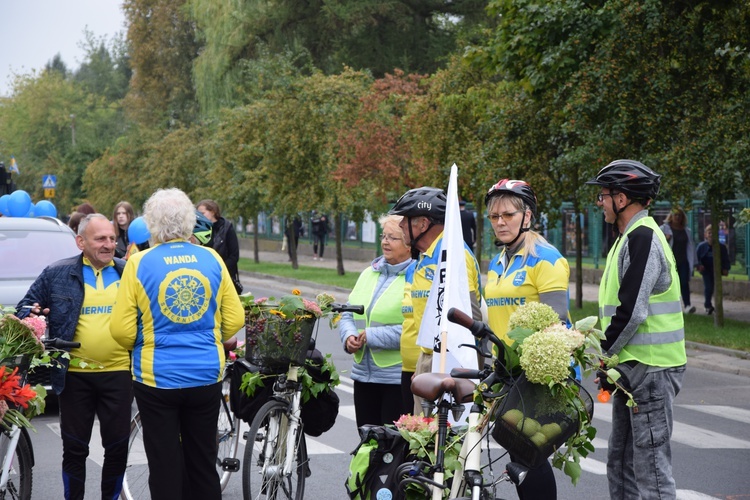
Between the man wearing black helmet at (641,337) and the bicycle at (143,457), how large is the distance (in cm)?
260

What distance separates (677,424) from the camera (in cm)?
990

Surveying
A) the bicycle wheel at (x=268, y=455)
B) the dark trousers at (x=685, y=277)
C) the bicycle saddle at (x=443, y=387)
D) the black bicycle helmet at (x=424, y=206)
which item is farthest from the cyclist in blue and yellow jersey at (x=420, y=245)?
Answer: the dark trousers at (x=685, y=277)

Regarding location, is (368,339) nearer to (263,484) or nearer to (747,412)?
(263,484)

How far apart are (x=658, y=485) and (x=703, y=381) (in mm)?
8008

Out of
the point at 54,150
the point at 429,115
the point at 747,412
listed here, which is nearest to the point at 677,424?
the point at 747,412

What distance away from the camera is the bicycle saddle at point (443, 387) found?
14.9 ft

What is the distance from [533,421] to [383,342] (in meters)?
2.33

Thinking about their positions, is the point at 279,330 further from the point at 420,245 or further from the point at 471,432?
the point at 471,432

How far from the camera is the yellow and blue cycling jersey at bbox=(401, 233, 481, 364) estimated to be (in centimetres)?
557

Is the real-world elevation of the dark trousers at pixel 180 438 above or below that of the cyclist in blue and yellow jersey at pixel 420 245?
below

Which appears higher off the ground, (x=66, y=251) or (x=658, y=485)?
(x=66, y=251)

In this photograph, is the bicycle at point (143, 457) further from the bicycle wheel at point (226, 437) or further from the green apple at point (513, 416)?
the green apple at point (513, 416)

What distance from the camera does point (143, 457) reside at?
24.4 feet

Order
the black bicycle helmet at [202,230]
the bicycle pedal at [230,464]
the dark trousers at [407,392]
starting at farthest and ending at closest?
1. the black bicycle helmet at [202,230]
2. the bicycle pedal at [230,464]
3. the dark trousers at [407,392]
